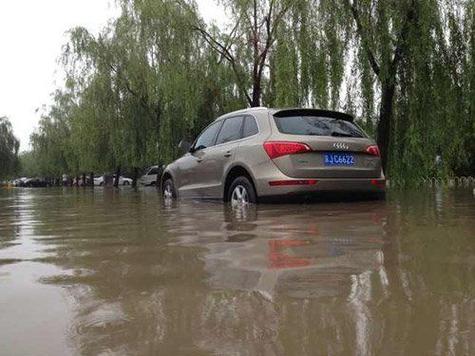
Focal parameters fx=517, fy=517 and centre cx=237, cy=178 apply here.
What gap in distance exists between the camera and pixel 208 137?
828 centimetres

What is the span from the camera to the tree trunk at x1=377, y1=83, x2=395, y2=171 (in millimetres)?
11343

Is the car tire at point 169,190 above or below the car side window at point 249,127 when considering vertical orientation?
below

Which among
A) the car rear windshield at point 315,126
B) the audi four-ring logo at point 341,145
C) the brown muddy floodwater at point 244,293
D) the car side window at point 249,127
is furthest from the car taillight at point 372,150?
the brown muddy floodwater at point 244,293

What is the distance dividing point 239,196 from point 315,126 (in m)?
1.43

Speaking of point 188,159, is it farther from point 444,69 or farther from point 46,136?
point 46,136

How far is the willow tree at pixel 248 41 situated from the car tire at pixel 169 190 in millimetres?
7006

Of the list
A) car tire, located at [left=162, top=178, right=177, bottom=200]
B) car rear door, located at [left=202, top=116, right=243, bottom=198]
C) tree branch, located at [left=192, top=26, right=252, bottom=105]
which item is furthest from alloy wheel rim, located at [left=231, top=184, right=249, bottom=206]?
tree branch, located at [left=192, top=26, right=252, bottom=105]

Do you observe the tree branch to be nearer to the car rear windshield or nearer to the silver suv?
the silver suv

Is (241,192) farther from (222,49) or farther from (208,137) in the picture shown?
(222,49)

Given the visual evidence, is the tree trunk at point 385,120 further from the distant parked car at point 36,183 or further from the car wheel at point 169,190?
the distant parked car at point 36,183

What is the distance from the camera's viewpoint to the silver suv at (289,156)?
21.4 ft

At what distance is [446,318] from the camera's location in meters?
1.81

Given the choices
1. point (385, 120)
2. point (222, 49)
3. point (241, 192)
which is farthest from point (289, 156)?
point (222, 49)

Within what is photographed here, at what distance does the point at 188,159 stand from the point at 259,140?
87.3 inches
